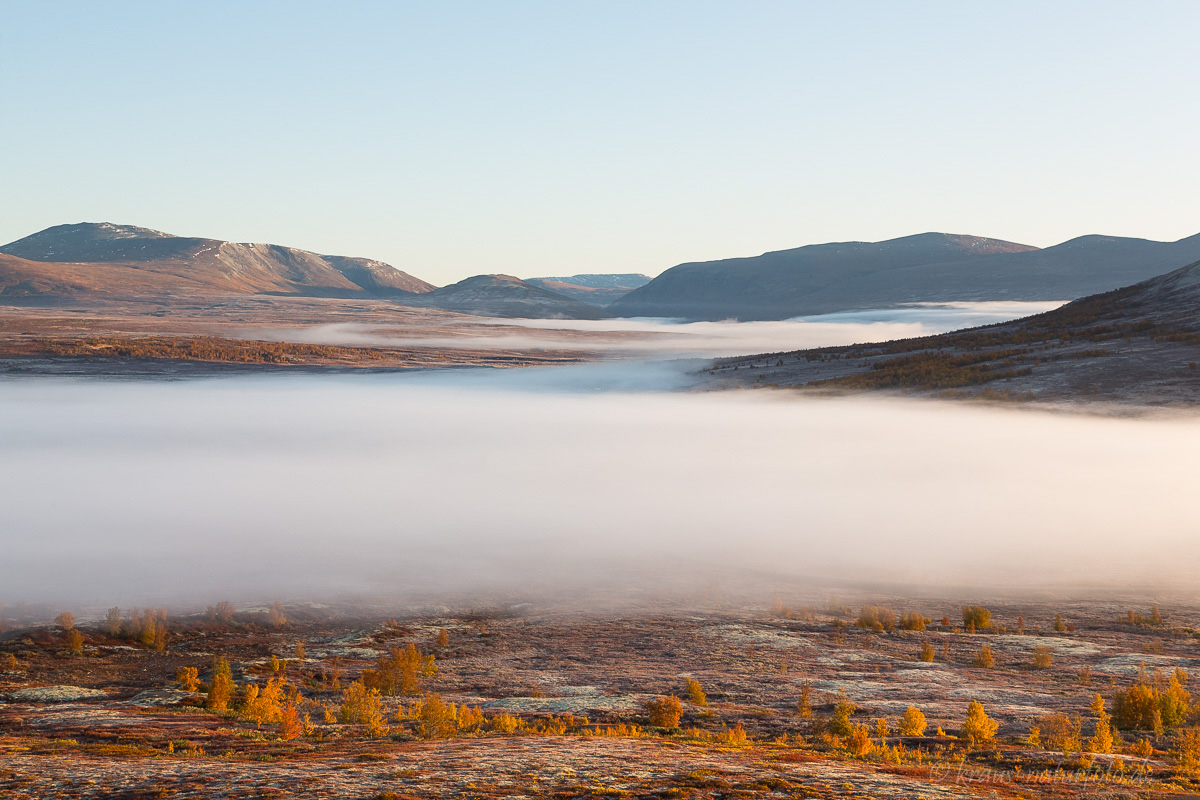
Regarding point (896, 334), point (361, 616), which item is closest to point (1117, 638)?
point (361, 616)

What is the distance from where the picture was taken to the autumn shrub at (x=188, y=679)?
22094 mm

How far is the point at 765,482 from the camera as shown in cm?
5338

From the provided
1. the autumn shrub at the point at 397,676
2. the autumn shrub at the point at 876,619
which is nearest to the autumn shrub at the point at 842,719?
the autumn shrub at the point at 397,676

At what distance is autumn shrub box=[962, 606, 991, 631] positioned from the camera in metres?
28.4

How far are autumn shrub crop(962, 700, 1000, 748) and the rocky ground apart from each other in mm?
212

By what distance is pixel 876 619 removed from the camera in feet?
96.7

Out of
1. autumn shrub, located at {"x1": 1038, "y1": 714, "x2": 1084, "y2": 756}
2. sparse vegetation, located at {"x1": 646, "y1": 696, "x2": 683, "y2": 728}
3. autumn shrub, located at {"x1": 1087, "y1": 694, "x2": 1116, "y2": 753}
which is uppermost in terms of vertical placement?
autumn shrub, located at {"x1": 1087, "y1": 694, "x2": 1116, "y2": 753}

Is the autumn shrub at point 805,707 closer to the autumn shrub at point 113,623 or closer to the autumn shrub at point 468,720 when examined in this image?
the autumn shrub at point 468,720

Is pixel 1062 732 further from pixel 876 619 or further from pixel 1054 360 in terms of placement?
pixel 1054 360

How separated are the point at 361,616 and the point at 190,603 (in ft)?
24.7

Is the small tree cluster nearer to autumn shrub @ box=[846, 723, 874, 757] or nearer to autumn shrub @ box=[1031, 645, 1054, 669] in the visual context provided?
autumn shrub @ box=[846, 723, 874, 757]

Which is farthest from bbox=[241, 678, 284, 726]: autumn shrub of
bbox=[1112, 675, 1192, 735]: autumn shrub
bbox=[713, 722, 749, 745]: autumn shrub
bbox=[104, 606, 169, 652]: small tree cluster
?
bbox=[1112, 675, 1192, 735]: autumn shrub

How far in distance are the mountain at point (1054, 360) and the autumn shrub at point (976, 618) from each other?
24000 millimetres

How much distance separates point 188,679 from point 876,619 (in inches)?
886
